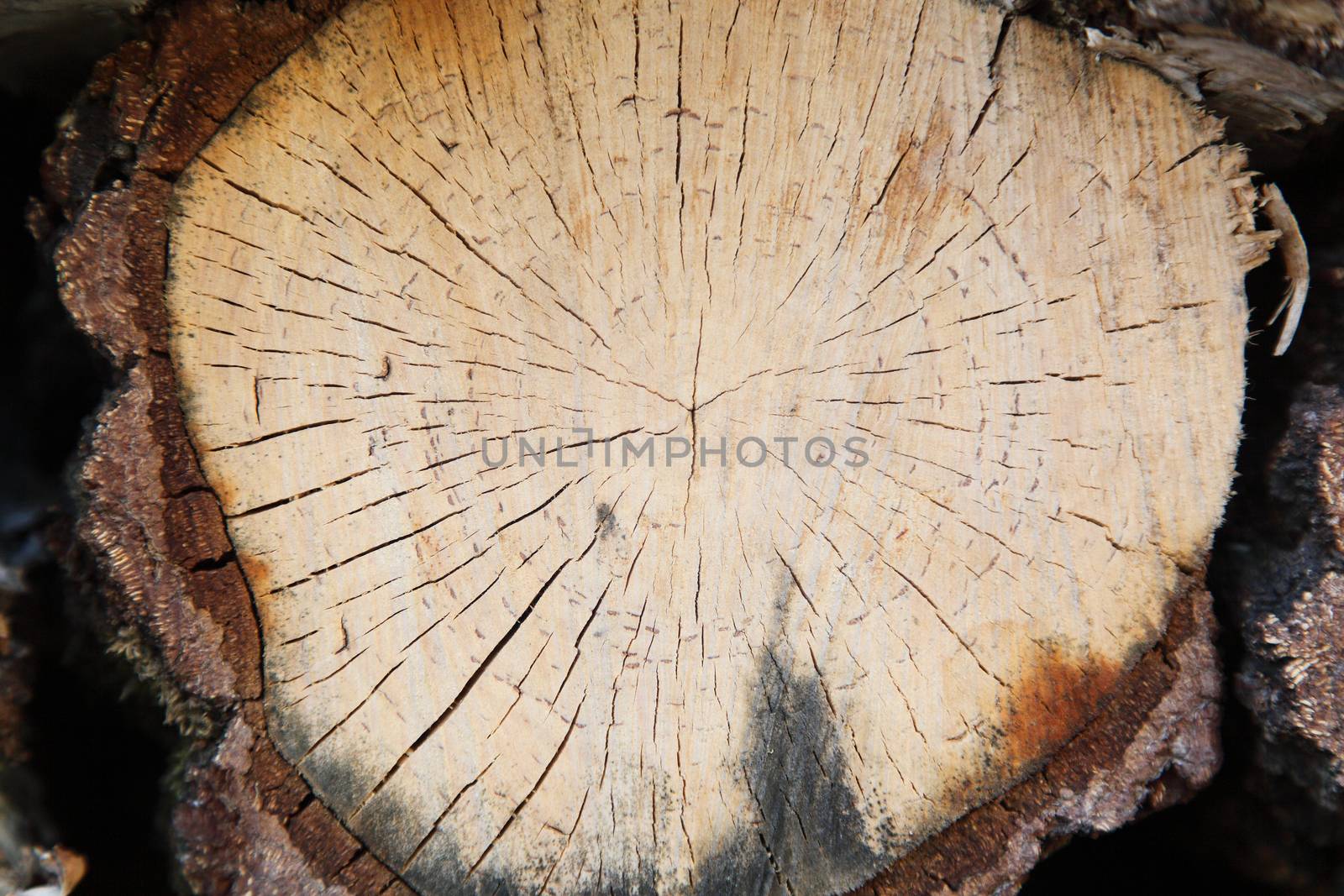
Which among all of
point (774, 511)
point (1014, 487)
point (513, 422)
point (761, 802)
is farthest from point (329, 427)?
point (1014, 487)

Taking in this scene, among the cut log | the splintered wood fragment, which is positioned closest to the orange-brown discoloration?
the cut log

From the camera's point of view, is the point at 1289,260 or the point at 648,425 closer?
the point at 648,425

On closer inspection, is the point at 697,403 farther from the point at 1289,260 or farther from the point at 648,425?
the point at 1289,260

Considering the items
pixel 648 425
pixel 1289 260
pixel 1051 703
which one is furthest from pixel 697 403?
pixel 1289 260

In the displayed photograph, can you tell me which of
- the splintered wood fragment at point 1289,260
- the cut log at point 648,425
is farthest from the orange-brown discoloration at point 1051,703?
the splintered wood fragment at point 1289,260

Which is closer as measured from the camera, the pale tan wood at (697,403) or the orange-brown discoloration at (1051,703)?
the pale tan wood at (697,403)

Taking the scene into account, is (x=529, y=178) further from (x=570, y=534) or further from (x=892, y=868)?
(x=892, y=868)

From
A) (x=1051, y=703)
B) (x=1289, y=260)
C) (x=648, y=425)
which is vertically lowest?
(x=1051, y=703)

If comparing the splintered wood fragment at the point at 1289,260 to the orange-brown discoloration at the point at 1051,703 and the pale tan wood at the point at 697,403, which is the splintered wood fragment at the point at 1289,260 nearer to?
the pale tan wood at the point at 697,403
